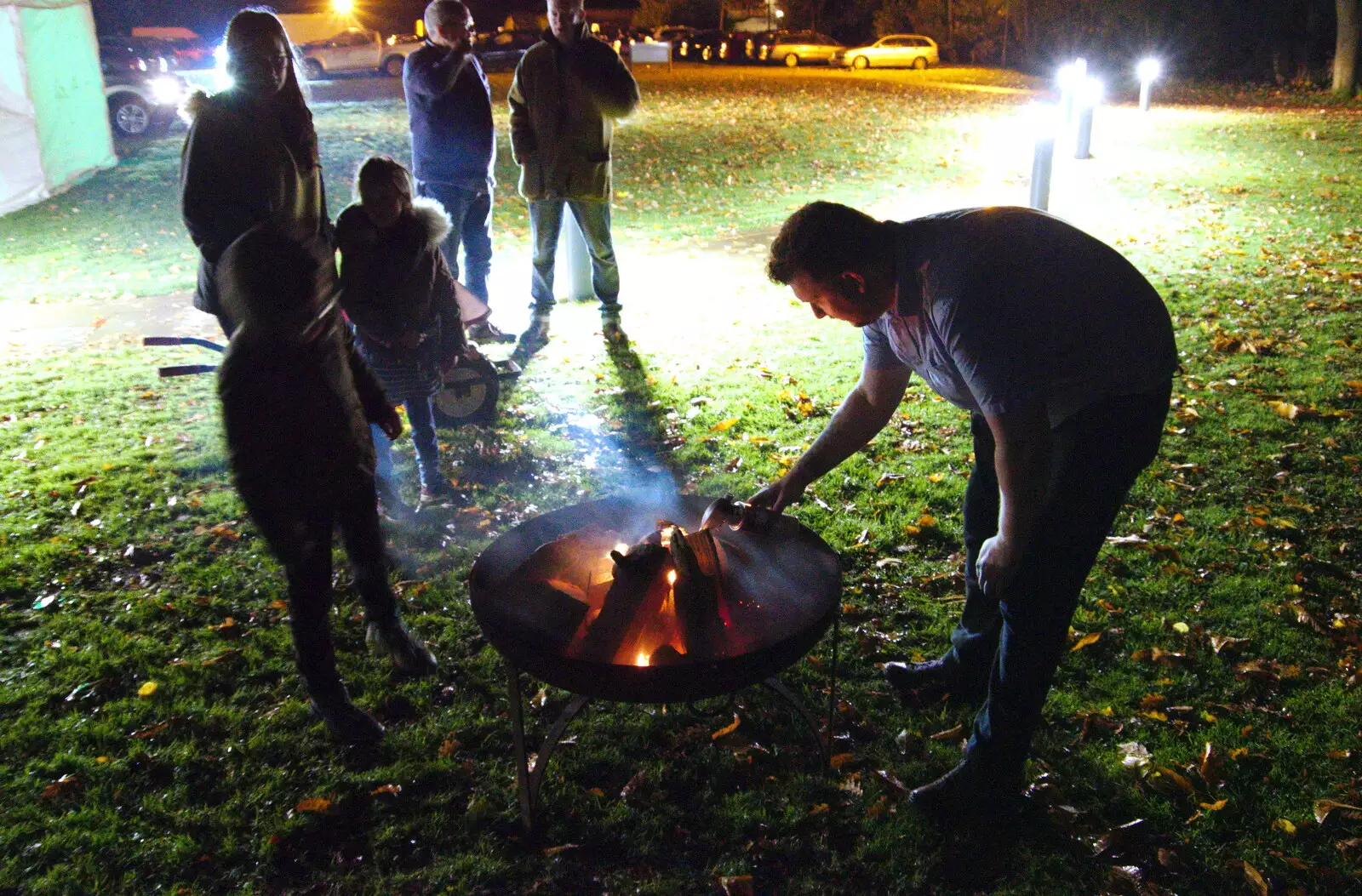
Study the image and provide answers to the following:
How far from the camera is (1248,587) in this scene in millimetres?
4367

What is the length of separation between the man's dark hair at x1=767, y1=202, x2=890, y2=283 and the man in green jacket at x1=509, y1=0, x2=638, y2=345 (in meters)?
5.13

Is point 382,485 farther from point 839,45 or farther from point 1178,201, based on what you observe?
point 839,45

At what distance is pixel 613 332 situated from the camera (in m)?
7.94

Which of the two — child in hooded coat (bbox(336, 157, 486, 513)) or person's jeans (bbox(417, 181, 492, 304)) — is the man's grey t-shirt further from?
person's jeans (bbox(417, 181, 492, 304))

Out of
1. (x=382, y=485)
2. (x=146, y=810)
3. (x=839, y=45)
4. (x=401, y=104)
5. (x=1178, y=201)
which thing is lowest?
(x=146, y=810)

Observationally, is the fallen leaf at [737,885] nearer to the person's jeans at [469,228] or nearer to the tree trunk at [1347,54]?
the person's jeans at [469,228]

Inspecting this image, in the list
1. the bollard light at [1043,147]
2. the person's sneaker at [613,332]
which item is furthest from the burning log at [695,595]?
the bollard light at [1043,147]

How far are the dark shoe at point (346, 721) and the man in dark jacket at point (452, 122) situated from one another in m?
4.06

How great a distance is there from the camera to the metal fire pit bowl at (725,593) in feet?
8.41

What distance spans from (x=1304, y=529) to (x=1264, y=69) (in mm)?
27875

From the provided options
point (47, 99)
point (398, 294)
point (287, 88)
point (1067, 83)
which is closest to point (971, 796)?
point (398, 294)

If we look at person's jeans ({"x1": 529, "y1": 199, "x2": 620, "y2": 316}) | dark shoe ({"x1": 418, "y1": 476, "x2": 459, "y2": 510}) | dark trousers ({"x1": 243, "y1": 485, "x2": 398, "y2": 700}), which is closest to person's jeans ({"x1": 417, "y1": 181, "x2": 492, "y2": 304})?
person's jeans ({"x1": 529, "y1": 199, "x2": 620, "y2": 316})

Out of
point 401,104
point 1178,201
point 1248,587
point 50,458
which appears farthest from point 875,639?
point 401,104

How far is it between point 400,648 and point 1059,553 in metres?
2.49
